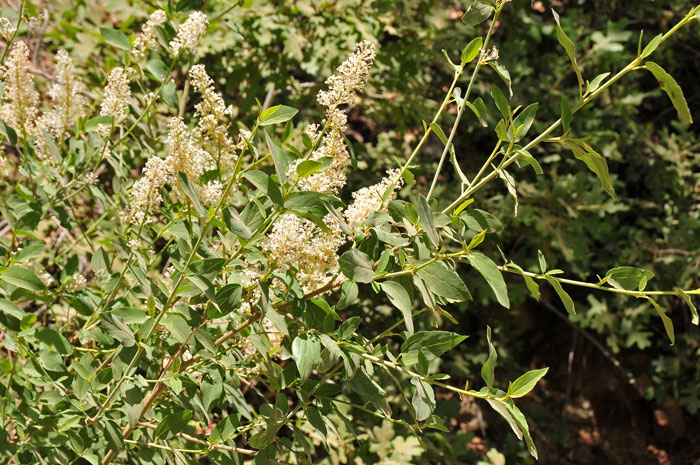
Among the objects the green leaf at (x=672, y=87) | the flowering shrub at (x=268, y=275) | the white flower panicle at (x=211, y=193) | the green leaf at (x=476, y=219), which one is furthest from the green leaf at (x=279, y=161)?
the green leaf at (x=672, y=87)

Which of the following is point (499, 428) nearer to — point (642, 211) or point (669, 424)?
point (669, 424)

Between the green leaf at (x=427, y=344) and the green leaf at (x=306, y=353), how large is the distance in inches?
4.1

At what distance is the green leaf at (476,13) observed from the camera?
76cm

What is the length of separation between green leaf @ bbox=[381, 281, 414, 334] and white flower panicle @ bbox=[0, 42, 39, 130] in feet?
2.20

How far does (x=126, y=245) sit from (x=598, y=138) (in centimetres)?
207

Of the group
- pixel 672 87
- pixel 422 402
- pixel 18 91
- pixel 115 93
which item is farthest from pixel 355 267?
pixel 18 91

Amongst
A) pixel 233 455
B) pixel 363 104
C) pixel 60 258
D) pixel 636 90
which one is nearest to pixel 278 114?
pixel 233 455

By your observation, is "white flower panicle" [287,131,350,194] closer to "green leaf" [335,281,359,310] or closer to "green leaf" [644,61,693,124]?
"green leaf" [335,281,359,310]

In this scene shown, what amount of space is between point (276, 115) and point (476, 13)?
26 cm

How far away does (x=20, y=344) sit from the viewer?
0.96 meters

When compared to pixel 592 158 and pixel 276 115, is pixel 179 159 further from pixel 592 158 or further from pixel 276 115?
pixel 592 158

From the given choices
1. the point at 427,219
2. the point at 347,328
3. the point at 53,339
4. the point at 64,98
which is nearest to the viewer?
the point at 427,219

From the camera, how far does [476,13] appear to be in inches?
30.2

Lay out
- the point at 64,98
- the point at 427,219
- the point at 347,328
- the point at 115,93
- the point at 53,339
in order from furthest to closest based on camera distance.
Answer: the point at 64,98
the point at 115,93
the point at 53,339
the point at 347,328
the point at 427,219
